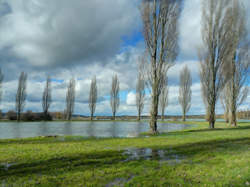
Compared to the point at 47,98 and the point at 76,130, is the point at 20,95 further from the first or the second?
the point at 76,130

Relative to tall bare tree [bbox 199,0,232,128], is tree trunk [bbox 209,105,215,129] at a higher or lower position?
lower

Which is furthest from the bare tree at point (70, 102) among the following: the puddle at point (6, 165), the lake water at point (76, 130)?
the puddle at point (6, 165)

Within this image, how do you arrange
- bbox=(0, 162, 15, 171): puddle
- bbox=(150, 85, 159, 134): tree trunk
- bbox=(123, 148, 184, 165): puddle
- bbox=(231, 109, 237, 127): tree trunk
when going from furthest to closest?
bbox=(231, 109, 237, 127): tree trunk < bbox=(150, 85, 159, 134): tree trunk < bbox=(123, 148, 184, 165): puddle < bbox=(0, 162, 15, 171): puddle

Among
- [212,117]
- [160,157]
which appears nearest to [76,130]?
[212,117]

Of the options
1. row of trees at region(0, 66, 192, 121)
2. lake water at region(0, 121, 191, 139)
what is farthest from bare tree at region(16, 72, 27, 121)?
lake water at region(0, 121, 191, 139)

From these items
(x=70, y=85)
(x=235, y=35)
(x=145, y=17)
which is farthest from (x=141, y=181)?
(x=70, y=85)

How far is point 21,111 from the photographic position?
158 feet

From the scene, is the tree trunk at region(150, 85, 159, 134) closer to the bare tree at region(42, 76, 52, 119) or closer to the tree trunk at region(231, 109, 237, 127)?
the tree trunk at region(231, 109, 237, 127)

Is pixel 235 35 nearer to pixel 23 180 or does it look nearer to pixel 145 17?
pixel 145 17

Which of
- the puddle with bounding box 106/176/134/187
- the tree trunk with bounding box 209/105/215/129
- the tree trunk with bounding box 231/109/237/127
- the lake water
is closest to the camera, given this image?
the puddle with bounding box 106/176/134/187

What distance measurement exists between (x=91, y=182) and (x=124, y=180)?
772 millimetres

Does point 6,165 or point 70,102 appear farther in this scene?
point 70,102

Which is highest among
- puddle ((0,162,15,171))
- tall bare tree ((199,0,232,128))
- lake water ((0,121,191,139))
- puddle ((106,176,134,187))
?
tall bare tree ((199,0,232,128))

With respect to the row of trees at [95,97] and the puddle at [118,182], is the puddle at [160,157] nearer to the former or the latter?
the puddle at [118,182]
